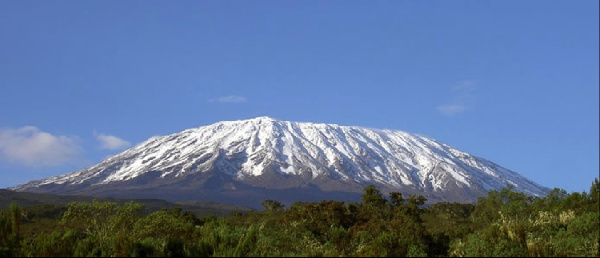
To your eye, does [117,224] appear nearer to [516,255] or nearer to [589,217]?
[516,255]

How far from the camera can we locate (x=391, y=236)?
80.2ft

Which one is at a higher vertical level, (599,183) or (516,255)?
(599,183)

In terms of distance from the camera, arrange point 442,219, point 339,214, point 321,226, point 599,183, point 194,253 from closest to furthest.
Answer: point 194,253 → point 321,226 → point 339,214 → point 599,183 → point 442,219

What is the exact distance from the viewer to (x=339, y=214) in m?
47.3

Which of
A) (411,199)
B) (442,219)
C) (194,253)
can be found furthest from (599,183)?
(194,253)

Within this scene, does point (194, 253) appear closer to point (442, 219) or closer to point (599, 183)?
point (599, 183)

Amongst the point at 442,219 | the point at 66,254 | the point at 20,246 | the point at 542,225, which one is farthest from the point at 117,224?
the point at 442,219

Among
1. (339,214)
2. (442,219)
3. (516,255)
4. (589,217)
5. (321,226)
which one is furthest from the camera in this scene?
(442,219)

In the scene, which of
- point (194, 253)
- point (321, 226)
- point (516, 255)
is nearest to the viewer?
point (194, 253)

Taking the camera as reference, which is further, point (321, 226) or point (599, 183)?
point (599, 183)

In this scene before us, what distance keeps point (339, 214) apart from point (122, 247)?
28.9m

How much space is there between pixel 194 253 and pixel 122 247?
2657mm

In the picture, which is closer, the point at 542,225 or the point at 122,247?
the point at 122,247

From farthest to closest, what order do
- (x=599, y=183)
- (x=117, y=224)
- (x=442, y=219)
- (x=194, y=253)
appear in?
(x=442, y=219) → (x=599, y=183) → (x=117, y=224) → (x=194, y=253)
